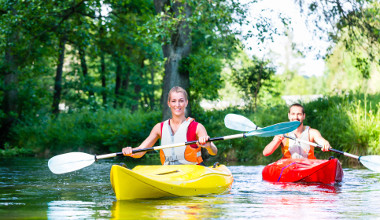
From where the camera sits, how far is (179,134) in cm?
588

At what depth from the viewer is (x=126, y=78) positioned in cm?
2436

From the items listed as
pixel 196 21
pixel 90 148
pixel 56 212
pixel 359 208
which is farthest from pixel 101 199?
pixel 90 148

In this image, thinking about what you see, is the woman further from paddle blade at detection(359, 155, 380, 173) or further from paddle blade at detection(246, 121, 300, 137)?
paddle blade at detection(359, 155, 380, 173)

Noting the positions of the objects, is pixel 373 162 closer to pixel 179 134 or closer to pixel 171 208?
pixel 179 134

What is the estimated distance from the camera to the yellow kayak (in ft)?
16.6

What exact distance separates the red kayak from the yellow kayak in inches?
55.8

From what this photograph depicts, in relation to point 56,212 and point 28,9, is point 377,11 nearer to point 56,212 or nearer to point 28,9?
point 28,9

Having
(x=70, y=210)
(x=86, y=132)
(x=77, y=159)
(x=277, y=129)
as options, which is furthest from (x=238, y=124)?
(x=86, y=132)

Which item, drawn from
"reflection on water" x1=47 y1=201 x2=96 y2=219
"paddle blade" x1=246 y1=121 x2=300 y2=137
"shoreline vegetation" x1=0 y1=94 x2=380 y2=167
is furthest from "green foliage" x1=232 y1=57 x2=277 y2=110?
"reflection on water" x1=47 y1=201 x2=96 y2=219

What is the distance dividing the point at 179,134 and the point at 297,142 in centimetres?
218

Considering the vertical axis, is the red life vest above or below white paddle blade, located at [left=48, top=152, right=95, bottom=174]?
above

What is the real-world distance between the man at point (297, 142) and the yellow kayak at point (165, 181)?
1.51m

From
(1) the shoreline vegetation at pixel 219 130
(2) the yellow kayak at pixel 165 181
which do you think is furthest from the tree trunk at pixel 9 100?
(2) the yellow kayak at pixel 165 181

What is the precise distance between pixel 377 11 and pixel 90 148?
8.47 metres
